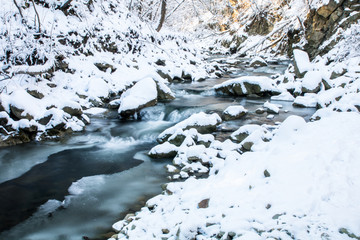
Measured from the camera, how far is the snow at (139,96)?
779 centimetres

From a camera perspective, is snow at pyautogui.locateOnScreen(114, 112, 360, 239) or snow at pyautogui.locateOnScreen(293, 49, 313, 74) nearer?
snow at pyautogui.locateOnScreen(114, 112, 360, 239)

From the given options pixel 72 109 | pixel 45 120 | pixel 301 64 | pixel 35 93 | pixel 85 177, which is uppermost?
pixel 35 93

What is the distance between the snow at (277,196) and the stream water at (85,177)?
68 centimetres

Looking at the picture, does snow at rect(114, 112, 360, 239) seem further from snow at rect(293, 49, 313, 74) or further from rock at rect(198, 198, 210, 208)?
snow at rect(293, 49, 313, 74)

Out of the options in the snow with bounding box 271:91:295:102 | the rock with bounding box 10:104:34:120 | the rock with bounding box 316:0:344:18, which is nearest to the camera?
the rock with bounding box 10:104:34:120

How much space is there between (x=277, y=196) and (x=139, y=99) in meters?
6.05

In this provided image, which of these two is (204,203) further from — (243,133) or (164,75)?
(164,75)

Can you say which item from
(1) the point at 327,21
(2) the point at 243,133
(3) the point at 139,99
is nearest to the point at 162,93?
(3) the point at 139,99

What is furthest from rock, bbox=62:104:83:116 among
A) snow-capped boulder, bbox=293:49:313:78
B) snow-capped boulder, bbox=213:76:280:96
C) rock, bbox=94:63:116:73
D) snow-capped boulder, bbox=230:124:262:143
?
snow-capped boulder, bbox=293:49:313:78

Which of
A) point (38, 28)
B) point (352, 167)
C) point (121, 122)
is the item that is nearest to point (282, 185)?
point (352, 167)

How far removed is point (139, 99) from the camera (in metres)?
8.04

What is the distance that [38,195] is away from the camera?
404 centimetres

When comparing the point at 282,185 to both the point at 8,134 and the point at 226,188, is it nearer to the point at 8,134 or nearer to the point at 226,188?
the point at 226,188

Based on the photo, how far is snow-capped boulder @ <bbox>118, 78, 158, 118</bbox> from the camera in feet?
25.5
